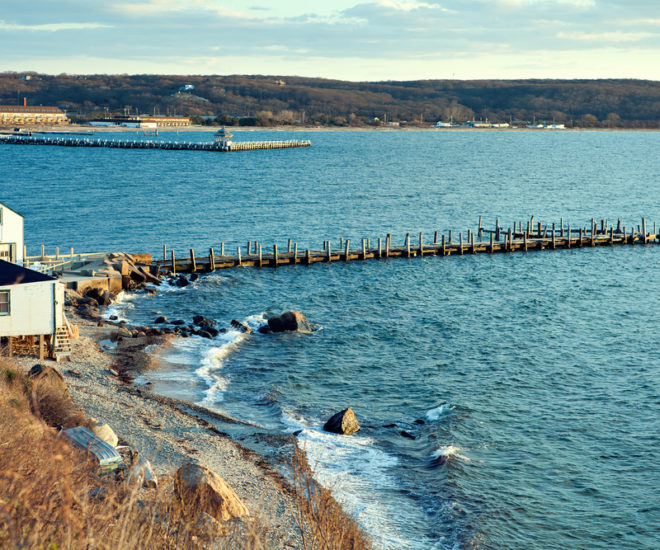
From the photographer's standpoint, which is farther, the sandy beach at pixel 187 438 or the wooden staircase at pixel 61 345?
the wooden staircase at pixel 61 345

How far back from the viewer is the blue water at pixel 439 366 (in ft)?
68.1

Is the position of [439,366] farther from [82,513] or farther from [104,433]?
[82,513]

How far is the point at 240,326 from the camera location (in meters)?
37.7

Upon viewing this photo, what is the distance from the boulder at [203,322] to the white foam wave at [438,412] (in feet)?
47.9

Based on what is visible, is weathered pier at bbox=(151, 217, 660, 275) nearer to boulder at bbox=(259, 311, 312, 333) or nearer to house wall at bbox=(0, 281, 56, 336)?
boulder at bbox=(259, 311, 312, 333)

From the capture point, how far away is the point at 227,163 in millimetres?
153500

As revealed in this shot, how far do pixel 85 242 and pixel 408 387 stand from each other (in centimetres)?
4054

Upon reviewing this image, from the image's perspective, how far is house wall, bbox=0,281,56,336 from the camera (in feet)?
90.3

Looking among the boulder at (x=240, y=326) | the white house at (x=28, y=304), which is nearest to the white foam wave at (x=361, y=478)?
the white house at (x=28, y=304)

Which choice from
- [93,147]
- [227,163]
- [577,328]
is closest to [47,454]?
[577,328]

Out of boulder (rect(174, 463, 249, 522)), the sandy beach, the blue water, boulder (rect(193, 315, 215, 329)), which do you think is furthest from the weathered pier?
boulder (rect(174, 463, 249, 522))

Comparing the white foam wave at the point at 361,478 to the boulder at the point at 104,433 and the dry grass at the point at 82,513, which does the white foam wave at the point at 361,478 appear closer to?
the dry grass at the point at 82,513

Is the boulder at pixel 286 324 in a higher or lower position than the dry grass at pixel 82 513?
lower

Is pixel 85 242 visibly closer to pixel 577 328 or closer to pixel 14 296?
pixel 14 296
